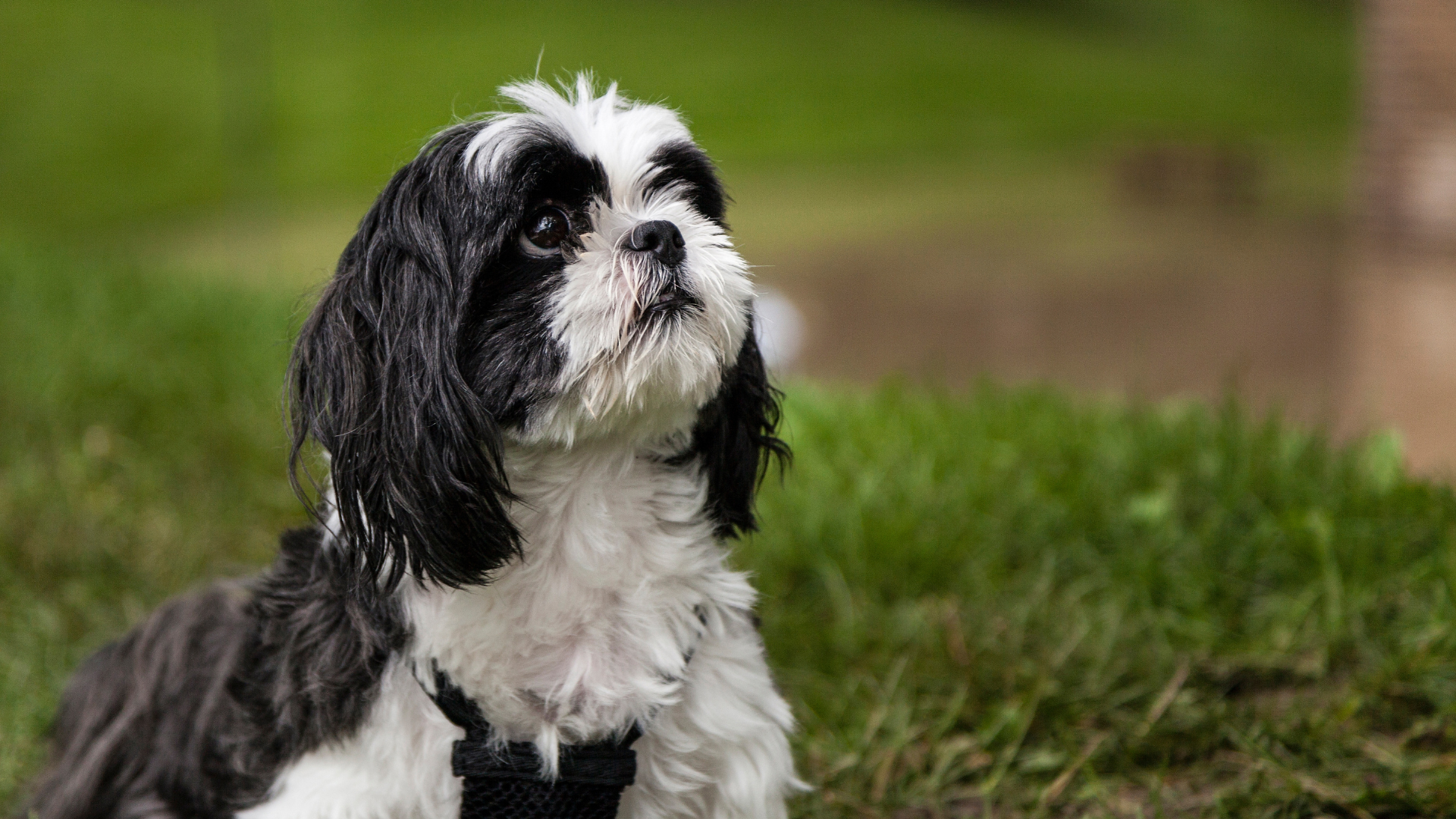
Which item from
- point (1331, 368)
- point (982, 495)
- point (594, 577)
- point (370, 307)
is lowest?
point (1331, 368)

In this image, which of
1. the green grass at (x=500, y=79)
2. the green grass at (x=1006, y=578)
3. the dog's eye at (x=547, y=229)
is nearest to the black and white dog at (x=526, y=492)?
the dog's eye at (x=547, y=229)

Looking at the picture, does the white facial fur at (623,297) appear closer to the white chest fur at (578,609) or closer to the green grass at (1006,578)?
the white chest fur at (578,609)

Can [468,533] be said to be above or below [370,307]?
below

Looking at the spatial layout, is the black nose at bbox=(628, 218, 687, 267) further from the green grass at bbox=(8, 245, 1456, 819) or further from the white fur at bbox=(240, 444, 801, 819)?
the green grass at bbox=(8, 245, 1456, 819)

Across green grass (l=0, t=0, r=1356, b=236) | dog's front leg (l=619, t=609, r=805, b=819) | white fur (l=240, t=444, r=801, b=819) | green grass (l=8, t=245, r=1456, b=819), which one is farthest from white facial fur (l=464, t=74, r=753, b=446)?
green grass (l=0, t=0, r=1356, b=236)

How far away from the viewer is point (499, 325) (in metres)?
1.87

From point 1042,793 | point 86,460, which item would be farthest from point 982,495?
point 86,460

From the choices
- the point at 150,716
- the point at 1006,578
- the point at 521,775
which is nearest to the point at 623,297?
the point at 521,775

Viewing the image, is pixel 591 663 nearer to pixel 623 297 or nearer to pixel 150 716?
pixel 623 297

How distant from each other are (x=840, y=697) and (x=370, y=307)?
1.65 m

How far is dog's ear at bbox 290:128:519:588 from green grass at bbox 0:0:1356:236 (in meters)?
9.79

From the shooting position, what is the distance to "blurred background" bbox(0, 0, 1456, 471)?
974 centimetres

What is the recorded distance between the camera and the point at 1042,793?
8.68 feet

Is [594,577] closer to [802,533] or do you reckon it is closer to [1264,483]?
[802,533]
